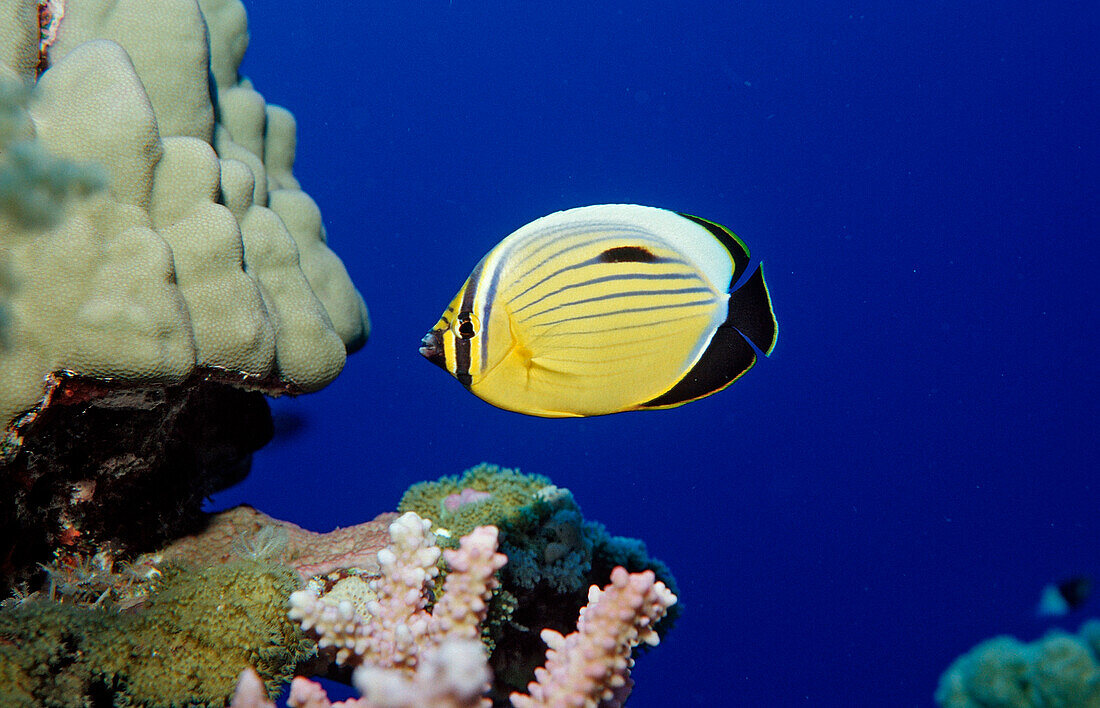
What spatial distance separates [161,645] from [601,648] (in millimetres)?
1403

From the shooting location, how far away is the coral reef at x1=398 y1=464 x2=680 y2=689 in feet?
9.52

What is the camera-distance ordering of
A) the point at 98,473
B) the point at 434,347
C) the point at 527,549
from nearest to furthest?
the point at 434,347 → the point at 98,473 → the point at 527,549

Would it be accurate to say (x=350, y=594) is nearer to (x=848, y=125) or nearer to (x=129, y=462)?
(x=129, y=462)

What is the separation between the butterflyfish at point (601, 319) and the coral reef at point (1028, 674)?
1.58 m

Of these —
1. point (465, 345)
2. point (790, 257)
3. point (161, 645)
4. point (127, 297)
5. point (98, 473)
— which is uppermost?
point (790, 257)

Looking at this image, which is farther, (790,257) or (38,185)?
(790,257)

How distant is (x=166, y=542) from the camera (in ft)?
9.21

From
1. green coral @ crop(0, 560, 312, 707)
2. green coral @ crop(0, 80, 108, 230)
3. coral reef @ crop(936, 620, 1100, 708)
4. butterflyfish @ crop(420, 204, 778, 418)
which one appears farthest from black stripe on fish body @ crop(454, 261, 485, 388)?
coral reef @ crop(936, 620, 1100, 708)

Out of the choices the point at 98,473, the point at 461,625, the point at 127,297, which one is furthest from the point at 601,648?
the point at 98,473

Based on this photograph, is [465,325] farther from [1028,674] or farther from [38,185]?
[1028,674]

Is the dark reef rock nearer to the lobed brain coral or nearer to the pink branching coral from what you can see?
the lobed brain coral

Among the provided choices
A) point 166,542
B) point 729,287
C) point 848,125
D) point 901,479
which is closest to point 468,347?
point 729,287

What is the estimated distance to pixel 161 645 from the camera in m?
1.88

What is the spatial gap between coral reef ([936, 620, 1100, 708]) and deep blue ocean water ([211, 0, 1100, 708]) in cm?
1240
